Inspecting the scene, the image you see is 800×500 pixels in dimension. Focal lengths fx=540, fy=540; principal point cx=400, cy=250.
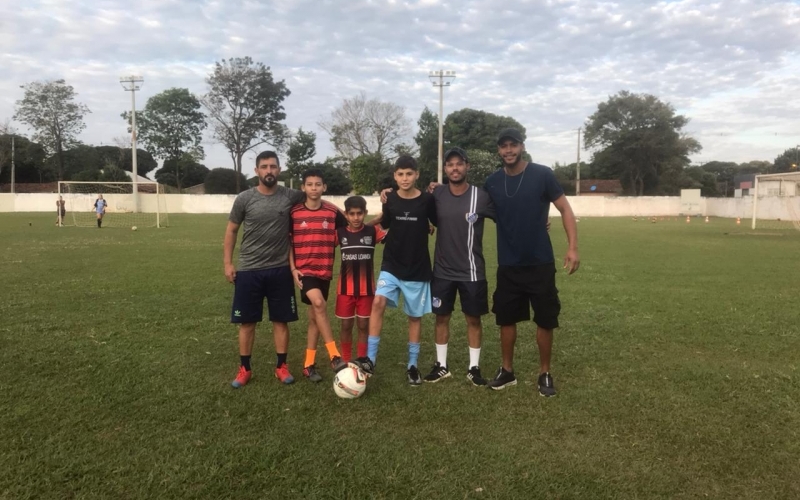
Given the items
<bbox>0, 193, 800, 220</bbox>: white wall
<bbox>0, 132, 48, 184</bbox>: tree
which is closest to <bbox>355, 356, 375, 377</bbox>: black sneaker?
<bbox>0, 193, 800, 220</bbox>: white wall

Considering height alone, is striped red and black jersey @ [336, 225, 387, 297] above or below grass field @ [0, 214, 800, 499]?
above

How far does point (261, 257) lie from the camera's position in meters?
4.80

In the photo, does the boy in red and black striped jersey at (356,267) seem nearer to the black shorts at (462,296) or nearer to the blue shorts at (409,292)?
the blue shorts at (409,292)

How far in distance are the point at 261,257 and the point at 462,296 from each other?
5.97 feet

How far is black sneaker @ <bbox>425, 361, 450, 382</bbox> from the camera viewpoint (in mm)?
4844

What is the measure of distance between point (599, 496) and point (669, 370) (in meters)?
2.54

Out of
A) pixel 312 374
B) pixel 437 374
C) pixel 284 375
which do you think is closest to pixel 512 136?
pixel 437 374

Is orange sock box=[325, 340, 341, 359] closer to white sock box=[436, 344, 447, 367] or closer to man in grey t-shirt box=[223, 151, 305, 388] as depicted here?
man in grey t-shirt box=[223, 151, 305, 388]

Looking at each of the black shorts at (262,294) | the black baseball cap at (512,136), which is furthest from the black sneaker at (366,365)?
the black baseball cap at (512,136)

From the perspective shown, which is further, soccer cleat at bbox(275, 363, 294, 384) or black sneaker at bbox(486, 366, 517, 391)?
soccer cleat at bbox(275, 363, 294, 384)

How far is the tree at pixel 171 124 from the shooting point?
60906 millimetres

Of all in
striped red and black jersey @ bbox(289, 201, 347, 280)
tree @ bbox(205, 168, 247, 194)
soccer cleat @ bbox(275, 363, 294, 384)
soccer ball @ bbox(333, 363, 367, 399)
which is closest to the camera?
soccer ball @ bbox(333, 363, 367, 399)

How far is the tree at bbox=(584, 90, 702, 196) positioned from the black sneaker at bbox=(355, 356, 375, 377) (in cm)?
5746

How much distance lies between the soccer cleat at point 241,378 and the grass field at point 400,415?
0.28 ft
